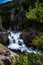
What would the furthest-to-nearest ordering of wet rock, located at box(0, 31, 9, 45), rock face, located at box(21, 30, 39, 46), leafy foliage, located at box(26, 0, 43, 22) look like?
rock face, located at box(21, 30, 39, 46), wet rock, located at box(0, 31, 9, 45), leafy foliage, located at box(26, 0, 43, 22)

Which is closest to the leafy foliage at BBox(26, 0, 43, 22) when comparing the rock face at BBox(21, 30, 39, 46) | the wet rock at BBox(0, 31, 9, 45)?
the wet rock at BBox(0, 31, 9, 45)

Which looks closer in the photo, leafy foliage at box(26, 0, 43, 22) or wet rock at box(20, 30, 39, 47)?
leafy foliage at box(26, 0, 43, 22)

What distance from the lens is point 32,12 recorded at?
24.9 ft

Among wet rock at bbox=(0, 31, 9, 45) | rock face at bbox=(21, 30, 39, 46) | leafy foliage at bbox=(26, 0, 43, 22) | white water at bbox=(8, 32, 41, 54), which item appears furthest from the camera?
rock face at bbox=(21, 30, 39, 46)

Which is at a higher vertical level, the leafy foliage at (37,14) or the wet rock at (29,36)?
the leafy foliage at (37,14)

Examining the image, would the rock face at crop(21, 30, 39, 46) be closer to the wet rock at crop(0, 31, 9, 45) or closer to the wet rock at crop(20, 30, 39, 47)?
the wet rock at crop(20, 30, 39, 47)

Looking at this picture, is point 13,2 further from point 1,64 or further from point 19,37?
point 1,64

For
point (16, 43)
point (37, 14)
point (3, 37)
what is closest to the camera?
point (37, 14)

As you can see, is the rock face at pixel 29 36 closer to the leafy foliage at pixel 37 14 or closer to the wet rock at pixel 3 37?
the wet rock at pixel 3 37

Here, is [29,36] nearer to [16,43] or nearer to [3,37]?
[16,43]

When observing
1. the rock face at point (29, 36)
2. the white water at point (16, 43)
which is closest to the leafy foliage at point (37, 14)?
the white water at point (16, 43)

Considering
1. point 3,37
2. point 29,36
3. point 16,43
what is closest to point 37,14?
point 3,37

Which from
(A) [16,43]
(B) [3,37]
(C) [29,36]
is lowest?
(A) [16,43]

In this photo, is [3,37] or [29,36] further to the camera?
[29,36]
